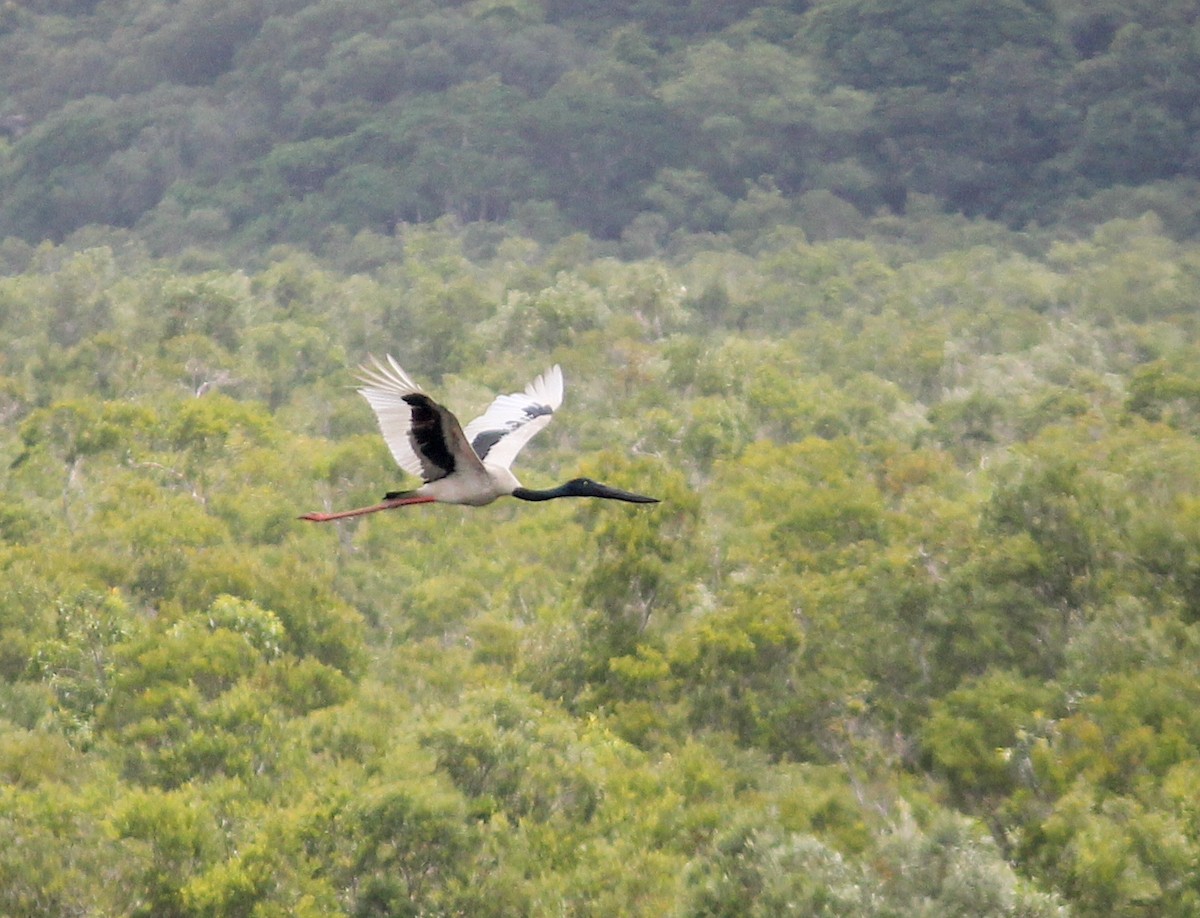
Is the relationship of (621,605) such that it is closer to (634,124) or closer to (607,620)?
(607,620)

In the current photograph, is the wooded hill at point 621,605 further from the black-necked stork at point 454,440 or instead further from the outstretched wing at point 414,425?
the outstretched wing at point 414,425

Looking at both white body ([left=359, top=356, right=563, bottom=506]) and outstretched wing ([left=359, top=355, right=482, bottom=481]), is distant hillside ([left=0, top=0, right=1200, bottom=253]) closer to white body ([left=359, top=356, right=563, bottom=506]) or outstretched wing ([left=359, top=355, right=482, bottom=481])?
white body ([left=359, top=356, right=563, bottom=506])

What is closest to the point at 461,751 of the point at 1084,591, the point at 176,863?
the point at 176,863

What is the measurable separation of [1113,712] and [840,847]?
4.45 metres

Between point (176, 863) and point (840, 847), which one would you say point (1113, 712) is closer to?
point (840, 847)

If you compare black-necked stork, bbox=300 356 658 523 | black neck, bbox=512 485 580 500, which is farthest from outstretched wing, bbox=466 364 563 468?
black neck, bbox=512 485 580 500

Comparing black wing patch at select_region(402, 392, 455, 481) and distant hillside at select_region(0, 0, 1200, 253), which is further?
distant hillside at select_region(0, 0, 1200, 253)

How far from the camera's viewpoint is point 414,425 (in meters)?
16.5

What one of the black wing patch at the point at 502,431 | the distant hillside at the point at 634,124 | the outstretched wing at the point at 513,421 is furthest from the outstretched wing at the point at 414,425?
the distant hillside at the point at 634,124

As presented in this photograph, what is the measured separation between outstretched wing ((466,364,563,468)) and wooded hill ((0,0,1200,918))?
6.66m

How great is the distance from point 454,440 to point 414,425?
354 millimetres

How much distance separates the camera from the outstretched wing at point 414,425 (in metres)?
15.9

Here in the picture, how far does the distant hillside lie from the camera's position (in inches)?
5807

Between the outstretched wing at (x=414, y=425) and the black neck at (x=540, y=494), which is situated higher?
the outstretched wing at (x=414, y=425)
